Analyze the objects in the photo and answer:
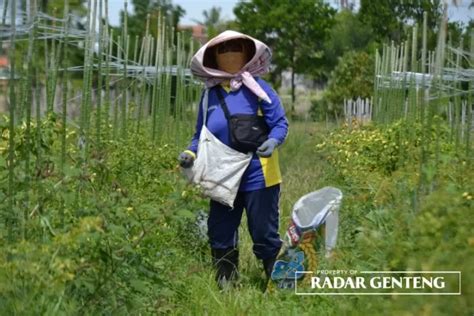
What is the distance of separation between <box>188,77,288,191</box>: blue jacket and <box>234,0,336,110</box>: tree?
969 inches

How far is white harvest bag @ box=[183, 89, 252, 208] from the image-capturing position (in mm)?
4754

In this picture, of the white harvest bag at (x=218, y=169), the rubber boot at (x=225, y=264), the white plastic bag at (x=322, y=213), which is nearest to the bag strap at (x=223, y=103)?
the white harvest bag at (x=218, y=169)

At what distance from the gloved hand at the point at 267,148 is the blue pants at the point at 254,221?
254 millimetres

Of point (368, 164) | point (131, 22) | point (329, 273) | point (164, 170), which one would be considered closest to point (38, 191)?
point (329, 273)

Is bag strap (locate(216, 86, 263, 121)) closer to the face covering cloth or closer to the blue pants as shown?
the face covering cloth

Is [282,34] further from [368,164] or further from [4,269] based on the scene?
[4,269]

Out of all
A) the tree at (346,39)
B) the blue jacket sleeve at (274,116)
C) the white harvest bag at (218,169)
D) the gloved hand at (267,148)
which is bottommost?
the white harvest bag at (218,169)

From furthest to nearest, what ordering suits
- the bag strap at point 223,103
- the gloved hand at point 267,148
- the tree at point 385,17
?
the tree at point 385,17 < the bag strap at point 223,103 < the gloved hand at point 267,148

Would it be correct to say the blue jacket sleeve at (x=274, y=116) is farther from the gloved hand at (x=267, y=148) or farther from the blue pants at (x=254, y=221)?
the blue pants at (x=254, y=221)

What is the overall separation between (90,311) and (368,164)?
156 inches

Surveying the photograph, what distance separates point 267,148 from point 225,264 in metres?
0.73

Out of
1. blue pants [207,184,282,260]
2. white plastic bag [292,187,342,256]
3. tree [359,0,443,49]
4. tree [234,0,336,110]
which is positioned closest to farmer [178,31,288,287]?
blue pants [207,184,282,260]

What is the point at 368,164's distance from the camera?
7.13 m

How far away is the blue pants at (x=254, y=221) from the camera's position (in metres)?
4.82
